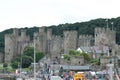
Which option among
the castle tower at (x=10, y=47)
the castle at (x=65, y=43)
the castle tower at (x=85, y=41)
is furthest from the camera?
the castle tower at (x=10, y=47)

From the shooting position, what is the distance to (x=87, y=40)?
8300 centimetres

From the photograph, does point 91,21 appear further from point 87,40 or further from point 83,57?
point 83,57

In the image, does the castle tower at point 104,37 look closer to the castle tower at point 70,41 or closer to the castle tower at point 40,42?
the castle tower at point 70,41

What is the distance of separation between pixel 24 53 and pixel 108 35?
14.7m

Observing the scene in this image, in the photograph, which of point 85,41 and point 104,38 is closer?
point 104,38

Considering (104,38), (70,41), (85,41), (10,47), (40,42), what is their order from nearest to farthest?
1. (104,38)
2. (70,41)
3. (85,41)
4. (40,42)
5. (10,47)

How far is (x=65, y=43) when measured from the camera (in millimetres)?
82250

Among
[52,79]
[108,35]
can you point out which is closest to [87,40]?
[108,35]

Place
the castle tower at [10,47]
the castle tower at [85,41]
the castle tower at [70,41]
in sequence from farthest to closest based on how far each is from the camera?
1. the castle tower at [10,47]
2. the castle tower at [70,41]
3. the castle tower at [85,41]

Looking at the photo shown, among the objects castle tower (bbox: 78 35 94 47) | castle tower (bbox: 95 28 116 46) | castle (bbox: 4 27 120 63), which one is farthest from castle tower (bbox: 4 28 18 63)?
castle tower (bbox: 95 28 116 46)

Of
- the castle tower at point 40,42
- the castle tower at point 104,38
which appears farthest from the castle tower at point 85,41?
the castle tower at point 40,42

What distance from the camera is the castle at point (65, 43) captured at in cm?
7358

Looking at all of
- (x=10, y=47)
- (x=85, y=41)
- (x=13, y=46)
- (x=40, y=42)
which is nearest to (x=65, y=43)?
(x=85, y=41)

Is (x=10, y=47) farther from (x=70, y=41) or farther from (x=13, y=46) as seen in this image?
(x=70, y=41)
